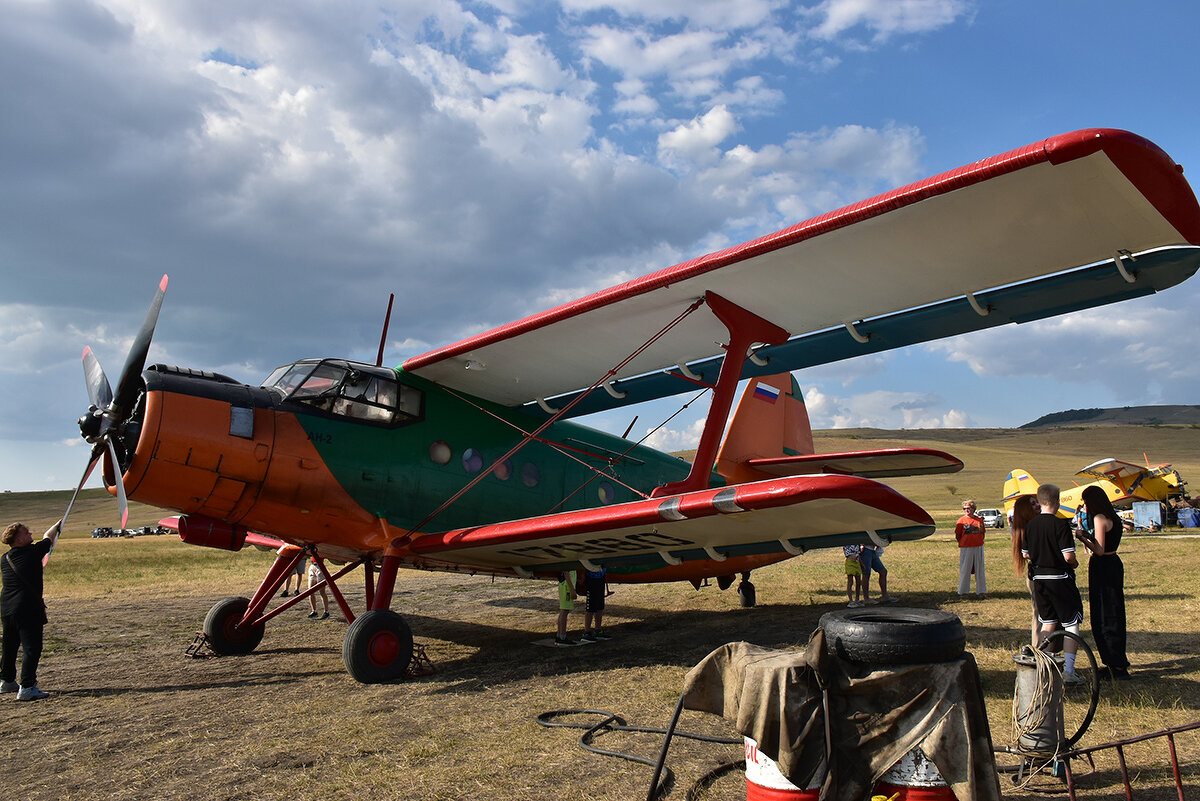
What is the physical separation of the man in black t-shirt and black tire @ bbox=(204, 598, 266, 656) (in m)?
7.46

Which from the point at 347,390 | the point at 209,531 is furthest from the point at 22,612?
the point at 347,390

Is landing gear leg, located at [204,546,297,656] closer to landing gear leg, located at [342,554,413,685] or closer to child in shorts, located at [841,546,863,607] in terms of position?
landing gear leg, located at [342,554,413,685]

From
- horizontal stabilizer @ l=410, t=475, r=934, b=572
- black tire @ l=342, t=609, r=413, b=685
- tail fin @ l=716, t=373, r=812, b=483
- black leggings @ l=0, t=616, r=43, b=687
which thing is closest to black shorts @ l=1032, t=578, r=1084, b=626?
horizontal stabilizer @ l=410, t=475, r=934, b=572

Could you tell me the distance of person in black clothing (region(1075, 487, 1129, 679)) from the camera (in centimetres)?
544

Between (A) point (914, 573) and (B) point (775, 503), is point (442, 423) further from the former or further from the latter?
(A) point (914, 573)

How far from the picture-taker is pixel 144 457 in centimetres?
635

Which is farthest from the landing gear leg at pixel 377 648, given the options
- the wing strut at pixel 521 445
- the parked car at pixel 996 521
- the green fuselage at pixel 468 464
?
the parked car at pixel 996 521

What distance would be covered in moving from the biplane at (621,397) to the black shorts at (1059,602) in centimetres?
95

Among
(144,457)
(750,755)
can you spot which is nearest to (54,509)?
(144,457)

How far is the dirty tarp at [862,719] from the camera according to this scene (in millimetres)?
2639

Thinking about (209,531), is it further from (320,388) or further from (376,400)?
(376,400)

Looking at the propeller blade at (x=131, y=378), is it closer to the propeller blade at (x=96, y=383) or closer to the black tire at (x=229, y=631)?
the propeller blade at (x=96, y=383)

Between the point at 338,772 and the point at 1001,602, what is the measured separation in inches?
353

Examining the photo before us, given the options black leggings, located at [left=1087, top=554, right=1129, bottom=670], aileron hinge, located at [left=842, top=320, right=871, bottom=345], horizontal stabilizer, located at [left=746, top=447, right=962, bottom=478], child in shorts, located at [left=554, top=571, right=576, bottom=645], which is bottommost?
child in shorts, located at [left=554, top=571, right=576, bottom=645]
